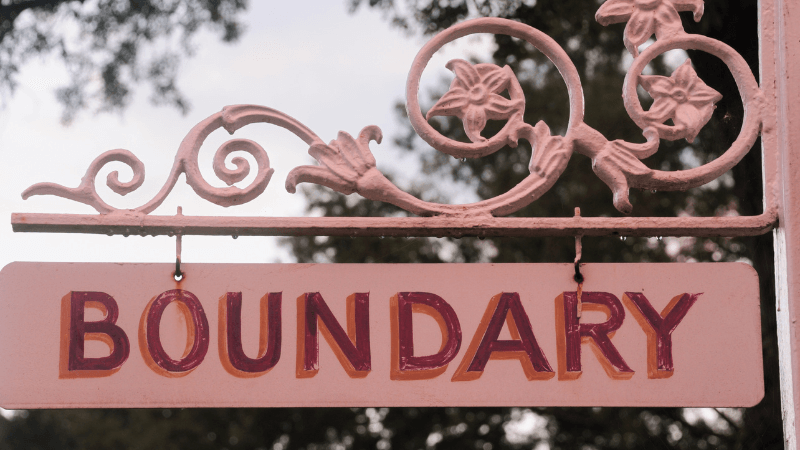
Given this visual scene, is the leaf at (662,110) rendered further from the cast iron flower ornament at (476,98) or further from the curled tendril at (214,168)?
the curled tendril at (214,168)

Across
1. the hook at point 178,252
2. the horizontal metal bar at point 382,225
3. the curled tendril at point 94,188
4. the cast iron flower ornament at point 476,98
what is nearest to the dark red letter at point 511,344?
the horizontal metal bar at point 382,225

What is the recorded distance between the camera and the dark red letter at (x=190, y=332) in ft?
6.01

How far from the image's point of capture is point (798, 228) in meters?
1.89

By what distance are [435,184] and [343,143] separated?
7.96 meters

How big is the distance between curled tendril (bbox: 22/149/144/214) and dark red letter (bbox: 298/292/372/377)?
0.48 m

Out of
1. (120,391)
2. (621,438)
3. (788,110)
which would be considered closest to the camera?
(120,391)

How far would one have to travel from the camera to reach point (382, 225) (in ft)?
6.25

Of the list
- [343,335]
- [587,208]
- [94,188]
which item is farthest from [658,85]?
[587,208]

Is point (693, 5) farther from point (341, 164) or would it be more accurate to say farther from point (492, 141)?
point (341, 164)

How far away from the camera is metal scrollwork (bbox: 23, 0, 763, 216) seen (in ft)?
6.35

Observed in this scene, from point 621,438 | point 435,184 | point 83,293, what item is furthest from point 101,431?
point 83,293

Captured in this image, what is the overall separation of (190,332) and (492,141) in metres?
0.82

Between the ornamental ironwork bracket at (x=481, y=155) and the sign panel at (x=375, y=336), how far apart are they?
0.31ft

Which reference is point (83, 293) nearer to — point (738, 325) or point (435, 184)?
point (738, 325)
